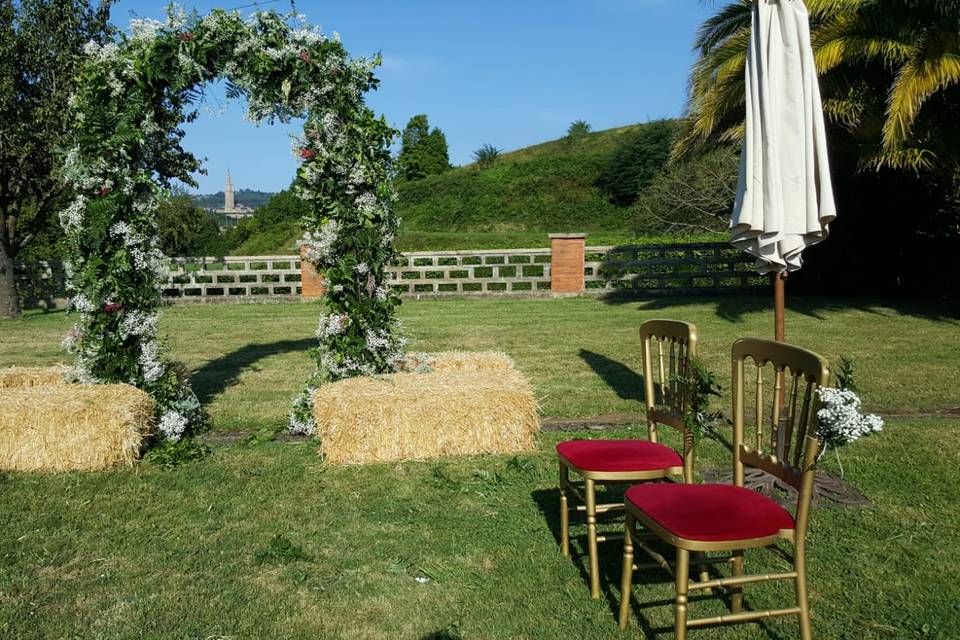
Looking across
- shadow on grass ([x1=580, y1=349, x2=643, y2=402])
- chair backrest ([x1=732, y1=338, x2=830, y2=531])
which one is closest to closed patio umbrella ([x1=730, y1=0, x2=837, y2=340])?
chair backrest ([x1=732, y1=338, x2=830, y2=531])

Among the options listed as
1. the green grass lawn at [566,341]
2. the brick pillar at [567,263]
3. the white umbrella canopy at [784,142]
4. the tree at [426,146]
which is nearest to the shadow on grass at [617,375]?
the green grass lawn at [566,341]

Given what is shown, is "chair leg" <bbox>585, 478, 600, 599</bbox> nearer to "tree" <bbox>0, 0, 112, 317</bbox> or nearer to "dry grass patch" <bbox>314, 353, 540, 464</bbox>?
"dry grass patch" <bbox>314, 353, 540, 464</bbox>

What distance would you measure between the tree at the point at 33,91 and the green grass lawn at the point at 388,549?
427 inches

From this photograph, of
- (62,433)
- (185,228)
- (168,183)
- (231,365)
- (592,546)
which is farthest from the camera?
(185,228)

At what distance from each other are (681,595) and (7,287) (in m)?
17.1

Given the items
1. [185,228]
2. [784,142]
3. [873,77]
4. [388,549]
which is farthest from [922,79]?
[185,228]

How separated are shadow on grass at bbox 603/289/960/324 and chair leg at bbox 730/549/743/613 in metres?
9.73

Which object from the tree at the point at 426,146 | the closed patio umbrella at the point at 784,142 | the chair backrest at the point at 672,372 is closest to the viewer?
the chair backrest at the point at 672,372

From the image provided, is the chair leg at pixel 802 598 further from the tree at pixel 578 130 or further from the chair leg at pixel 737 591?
the tree at pixel 578 130

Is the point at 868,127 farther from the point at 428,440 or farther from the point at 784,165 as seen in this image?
the point at 428,440

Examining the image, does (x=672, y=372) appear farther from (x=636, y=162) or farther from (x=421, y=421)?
(x=636, y=162)

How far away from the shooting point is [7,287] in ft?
51.0

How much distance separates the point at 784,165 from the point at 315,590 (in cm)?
346

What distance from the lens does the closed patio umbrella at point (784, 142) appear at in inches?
164
